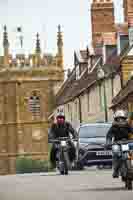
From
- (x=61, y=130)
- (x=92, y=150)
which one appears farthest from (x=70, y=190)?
(x=92, y=150)

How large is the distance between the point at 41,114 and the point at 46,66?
4.99m

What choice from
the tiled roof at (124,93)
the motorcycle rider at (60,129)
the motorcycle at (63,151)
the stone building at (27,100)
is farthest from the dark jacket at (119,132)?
the stone building at (27,100)

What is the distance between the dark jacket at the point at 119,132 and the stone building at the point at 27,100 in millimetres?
69109

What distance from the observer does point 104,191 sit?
669 inches

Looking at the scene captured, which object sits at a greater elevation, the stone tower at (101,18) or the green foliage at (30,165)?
the stone tower at (101,18)

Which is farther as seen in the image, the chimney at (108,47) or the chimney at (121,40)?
the chimney at (108,47)

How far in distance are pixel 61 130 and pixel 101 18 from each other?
128ft

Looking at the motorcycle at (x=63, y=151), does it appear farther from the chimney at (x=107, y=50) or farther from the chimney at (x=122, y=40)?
the chimney at (x=107, y=50)

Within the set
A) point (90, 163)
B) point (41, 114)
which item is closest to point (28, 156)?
point (41, 114)

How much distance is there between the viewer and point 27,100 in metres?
89.3

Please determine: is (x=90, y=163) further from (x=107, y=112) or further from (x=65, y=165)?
(x=107, y=112)

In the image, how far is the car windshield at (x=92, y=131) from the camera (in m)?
30.2

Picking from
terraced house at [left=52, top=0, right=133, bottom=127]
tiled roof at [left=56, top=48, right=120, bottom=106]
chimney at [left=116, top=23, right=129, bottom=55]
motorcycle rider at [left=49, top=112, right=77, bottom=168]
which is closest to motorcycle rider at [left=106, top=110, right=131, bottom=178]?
motorcycle rider at [left=49, top=112, right=77, bottom=168]

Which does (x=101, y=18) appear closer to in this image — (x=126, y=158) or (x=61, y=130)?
(x=61, y=130)
